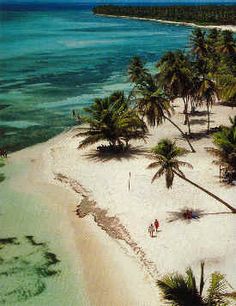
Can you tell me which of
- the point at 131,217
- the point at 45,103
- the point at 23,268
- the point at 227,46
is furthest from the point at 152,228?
the point at 227,46

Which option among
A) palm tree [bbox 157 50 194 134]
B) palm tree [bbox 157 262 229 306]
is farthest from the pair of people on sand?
palm tree [bbox 157 50 194 134]

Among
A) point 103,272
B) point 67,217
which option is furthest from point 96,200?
point 103,272

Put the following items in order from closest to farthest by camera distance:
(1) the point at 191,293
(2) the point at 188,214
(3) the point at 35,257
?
(1) the point at 191,293, (3) the point at 35,257, (2) the point at 188,214

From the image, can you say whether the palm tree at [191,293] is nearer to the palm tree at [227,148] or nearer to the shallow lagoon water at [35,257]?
the shallow lagoon water at [35,257]

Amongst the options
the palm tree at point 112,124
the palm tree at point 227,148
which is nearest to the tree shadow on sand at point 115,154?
the palm tree at point 112,124

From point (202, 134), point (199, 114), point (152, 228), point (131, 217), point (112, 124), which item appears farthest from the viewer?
point (199, 114)

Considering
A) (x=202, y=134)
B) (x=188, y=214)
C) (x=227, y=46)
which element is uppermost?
(x=227, y=46)

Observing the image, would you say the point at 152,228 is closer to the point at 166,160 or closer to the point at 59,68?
the point at 166,160
